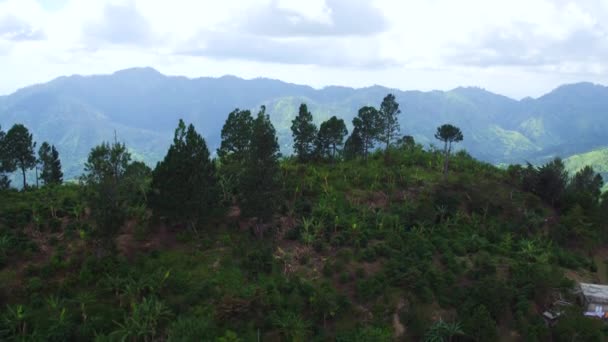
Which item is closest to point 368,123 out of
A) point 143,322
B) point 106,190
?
point 106,190

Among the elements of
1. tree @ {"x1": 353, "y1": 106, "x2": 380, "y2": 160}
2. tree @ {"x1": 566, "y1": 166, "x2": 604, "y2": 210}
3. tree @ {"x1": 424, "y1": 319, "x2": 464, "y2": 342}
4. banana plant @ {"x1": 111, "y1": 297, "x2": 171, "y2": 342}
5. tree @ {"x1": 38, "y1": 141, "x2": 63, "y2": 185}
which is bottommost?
tree @ {"x1": 424, "y1": 319, "x2": 464, "y2": 342}

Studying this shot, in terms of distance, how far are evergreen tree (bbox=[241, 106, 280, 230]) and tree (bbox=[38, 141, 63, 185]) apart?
34156mm

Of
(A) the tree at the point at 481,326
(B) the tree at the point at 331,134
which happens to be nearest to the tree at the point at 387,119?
(B) the tree at the point at 331,134

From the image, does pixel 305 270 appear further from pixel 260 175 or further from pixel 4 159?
pixel 4 159

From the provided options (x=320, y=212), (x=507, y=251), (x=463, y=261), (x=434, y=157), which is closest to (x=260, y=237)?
(x=320, y=212)

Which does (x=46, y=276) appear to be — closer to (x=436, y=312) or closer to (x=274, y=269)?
(x=274, y=269)

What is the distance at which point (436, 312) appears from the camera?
27.5 metres

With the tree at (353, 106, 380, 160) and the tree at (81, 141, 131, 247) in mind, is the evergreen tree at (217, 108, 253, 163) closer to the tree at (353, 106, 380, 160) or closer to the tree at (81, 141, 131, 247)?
the tree at (81, 141, 131, 247)

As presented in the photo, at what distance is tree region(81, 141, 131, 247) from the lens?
2719 centimetres

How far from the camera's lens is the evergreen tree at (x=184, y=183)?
102 ft

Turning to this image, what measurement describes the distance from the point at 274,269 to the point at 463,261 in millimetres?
14926

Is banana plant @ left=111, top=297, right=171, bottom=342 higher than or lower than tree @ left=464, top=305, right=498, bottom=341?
higher

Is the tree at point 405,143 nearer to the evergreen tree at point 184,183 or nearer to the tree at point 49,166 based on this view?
the evergreen tree at point 184,183

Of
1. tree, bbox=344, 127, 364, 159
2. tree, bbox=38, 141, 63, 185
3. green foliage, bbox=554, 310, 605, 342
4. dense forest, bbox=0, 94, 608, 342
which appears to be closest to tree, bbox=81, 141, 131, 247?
dense forest, bbox=0, 94, 608, 342
